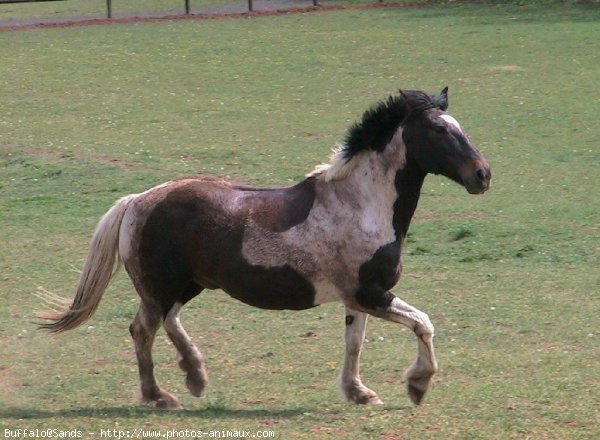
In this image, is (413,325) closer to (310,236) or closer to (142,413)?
(310,236)

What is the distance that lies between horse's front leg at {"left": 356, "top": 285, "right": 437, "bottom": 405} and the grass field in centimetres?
19

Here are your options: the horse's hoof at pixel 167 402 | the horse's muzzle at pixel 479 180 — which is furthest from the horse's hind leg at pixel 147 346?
the horse's muzzle at pixel 479 180

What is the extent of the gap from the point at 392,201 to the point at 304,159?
1023 centimetres

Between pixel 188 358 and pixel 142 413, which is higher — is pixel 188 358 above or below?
above

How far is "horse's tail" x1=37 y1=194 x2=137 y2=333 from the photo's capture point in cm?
899

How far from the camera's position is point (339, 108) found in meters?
23.0

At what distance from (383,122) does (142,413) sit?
102 inches

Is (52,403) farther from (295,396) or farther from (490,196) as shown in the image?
(490,196)

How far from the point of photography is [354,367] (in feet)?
28.7

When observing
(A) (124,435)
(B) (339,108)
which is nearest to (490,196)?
(B) (339,108)

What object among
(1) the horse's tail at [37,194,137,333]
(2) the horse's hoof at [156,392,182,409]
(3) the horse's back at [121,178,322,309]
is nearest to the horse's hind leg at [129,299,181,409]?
(2) the horse's hoof at [156,392,182,409]

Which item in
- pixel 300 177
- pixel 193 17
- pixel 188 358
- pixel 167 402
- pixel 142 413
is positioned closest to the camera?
pixel 142 413

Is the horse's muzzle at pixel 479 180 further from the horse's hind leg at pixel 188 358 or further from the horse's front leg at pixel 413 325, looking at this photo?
the horse's hind leg at pixel 188 358

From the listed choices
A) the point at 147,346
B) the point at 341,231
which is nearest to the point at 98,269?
the point at 147,346
